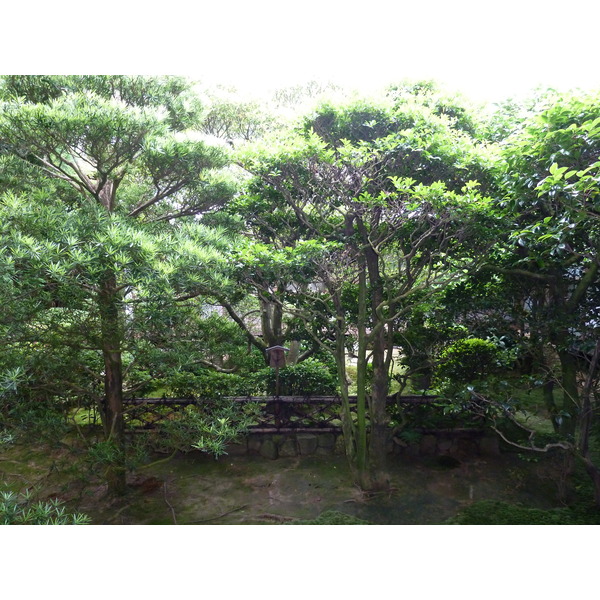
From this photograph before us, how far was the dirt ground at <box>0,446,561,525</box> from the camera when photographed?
10.3 feet

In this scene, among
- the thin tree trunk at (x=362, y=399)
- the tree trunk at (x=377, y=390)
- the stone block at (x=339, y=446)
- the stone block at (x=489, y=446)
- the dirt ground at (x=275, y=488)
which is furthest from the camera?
the stone block at (x=339, y=446)

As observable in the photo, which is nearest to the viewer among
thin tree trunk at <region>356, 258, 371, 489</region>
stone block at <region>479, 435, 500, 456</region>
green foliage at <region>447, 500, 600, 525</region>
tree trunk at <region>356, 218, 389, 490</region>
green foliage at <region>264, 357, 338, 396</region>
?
green foliage at <region>447, 500, 600, 525</region>

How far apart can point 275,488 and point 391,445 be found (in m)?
1.26

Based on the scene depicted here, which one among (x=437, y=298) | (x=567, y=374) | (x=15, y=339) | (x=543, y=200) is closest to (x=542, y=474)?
(x=567, y=374)

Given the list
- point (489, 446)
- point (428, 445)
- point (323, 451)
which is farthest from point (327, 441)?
point (489, 446)

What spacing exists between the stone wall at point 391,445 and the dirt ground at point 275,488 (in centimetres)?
10

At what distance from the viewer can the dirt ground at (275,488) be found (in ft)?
10.3

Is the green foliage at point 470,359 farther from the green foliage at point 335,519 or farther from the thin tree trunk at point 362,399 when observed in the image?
the green foliage at point 335,519

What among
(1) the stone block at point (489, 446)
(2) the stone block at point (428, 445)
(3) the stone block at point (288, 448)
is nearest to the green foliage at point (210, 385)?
(3) the stone block at point (288, 448)

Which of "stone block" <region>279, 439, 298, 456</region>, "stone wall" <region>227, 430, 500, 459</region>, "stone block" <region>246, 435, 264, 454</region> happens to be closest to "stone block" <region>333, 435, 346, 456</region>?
"stone wall" <region>227, 430, 500, 459</region>

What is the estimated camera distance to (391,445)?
157 inches

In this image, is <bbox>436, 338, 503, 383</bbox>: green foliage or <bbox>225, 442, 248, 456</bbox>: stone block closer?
<bbox>436, 338, 503, 383</bbox>: green foliage

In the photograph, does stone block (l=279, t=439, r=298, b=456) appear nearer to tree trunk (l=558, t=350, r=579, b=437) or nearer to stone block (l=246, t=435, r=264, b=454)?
stone block (l=246, t=435, r=264, b=454)

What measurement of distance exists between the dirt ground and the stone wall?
10 centimetres
